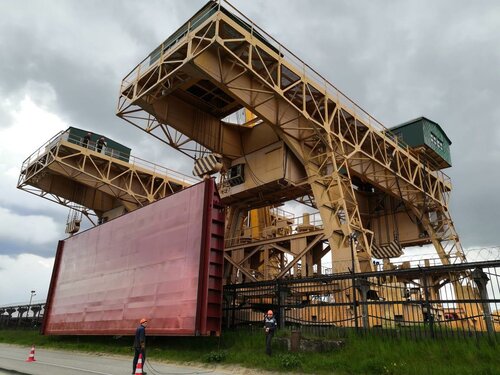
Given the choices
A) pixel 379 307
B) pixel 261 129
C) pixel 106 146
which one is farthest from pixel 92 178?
pixel 379 307

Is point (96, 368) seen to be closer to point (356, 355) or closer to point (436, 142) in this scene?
point (356, 355)

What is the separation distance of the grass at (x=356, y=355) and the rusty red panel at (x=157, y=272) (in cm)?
95

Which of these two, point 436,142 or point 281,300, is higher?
point 436,142

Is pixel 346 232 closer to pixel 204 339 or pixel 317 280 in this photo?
pixel 317 280

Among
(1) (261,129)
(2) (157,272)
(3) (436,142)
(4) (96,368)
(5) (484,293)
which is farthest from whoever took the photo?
(3) (436,142)

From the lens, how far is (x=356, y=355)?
1087 centimetres

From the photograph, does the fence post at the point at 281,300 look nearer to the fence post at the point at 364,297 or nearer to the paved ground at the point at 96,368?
the fence post at the point at 364,297

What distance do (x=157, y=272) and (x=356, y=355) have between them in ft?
26.6

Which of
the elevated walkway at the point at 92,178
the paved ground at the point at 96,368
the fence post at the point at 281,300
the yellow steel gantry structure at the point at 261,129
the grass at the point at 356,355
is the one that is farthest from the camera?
the elevated walkway at the point at 92,178

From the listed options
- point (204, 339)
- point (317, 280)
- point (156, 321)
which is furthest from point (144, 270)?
point (317, 280)

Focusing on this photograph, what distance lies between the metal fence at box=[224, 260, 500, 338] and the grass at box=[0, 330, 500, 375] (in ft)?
2.40

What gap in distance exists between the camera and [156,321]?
14.8 meters

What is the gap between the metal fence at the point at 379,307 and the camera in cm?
1105

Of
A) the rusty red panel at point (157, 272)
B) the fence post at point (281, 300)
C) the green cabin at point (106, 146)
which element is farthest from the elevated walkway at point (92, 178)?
the fence post at point (281, 300)
